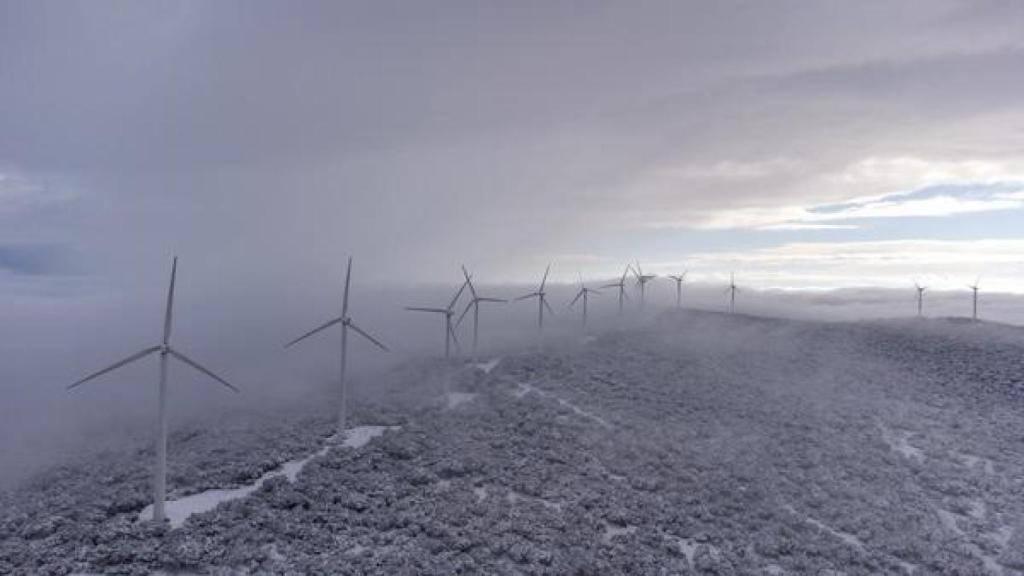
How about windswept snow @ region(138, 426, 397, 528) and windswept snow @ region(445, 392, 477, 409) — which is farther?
windswept snow @ region(445, 392, 477, 409)

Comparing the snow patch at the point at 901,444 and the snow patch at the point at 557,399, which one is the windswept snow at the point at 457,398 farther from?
the snow patch at the point at 901,444

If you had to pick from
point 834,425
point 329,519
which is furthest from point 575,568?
point 834,425

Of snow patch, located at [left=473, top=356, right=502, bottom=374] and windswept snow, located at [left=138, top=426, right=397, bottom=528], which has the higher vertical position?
snow patch, located at [left=473, top=356, right=502, bottom=374]

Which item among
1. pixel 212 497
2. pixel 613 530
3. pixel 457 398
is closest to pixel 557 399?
pixel 457 398

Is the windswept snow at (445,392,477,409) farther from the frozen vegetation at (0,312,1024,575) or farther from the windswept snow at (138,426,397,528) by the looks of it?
the windswept snow at (138,426,397,528)

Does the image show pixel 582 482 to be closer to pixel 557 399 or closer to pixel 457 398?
pixel 557 399

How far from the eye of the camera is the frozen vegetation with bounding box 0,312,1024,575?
67.5 metres

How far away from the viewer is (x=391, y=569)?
63375 mm

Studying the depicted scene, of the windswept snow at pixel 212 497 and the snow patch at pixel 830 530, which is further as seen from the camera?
the snow patch at pixel 830 530

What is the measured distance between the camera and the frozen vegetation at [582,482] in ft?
221

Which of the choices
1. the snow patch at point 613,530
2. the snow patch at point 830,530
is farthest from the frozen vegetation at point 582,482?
the snow patch at point 830,530

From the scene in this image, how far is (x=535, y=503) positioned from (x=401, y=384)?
5741cm

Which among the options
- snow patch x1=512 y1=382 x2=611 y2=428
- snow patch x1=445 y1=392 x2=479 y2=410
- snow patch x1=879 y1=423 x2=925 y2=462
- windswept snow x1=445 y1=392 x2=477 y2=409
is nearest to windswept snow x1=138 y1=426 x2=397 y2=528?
snow patch x1=445 y1=392 x2=479 y2=410

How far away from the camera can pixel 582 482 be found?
85.9 m
